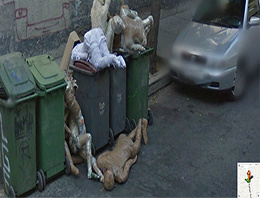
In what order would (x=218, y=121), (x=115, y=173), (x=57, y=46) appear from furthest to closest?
(x=57, y=46)
(x=218, y=121)
(x=115, y=173)

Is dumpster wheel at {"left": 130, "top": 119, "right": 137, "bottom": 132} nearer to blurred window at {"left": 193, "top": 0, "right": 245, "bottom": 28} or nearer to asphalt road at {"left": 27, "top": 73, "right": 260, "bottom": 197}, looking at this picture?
asphalt road at {"left": 27, "top": 73, "right": 260, "bottom": 197}

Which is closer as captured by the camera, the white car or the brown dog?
the brown dog

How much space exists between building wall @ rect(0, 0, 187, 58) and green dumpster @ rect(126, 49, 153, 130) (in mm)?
2677

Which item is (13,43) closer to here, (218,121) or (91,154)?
(91,154)

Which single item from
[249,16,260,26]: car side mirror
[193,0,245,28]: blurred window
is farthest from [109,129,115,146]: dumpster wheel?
[249,16,260,26]: car side mirror

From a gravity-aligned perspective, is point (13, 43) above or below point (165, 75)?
above

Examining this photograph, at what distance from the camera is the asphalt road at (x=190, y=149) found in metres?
5.86

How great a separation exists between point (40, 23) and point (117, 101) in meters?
3.02

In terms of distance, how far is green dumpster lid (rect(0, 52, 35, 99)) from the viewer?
5031 mm

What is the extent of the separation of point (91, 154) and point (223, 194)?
1.76m

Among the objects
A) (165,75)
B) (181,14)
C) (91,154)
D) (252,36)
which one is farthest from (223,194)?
(181,14)

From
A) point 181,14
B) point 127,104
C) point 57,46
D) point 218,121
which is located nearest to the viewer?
point 127,104

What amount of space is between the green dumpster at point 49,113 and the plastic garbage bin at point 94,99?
1.76 ft

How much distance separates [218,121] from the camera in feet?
25.6
